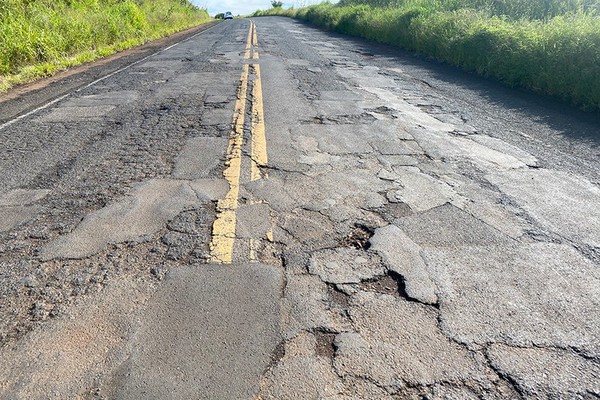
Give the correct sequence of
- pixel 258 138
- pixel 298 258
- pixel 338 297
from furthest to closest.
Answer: pixel 258 138 → pixel 298 258 → pixel 338 297

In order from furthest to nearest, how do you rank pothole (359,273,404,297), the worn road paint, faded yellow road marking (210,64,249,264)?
the worn road paint < faded yellow road marking (210,64,249,264) < pothole (359,273,404,297)

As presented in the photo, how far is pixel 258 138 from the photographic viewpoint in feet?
16.7

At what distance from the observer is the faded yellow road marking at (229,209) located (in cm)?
279

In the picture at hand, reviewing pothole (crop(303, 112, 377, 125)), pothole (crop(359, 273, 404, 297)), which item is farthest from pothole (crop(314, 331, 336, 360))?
pothole (crop(303, 112, 377, 125))

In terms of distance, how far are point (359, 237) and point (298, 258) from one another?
0.50 metres

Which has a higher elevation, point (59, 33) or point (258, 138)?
point (59, 33)

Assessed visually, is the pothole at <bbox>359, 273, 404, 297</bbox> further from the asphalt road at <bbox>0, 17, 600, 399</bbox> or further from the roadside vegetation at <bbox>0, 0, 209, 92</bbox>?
the roadside vegetation at <bbox>0, 0, 209, 92</bbox>

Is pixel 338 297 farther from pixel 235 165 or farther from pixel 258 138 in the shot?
pixel 258 138

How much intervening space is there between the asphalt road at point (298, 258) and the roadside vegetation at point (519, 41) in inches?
68.6

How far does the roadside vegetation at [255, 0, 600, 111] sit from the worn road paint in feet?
15.7

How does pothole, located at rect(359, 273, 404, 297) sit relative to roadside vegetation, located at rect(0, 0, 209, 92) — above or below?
below

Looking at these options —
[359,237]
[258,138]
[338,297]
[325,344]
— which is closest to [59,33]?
[258,138]

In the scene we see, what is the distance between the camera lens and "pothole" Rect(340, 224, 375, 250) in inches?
115

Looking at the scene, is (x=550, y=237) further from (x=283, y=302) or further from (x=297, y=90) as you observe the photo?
(x=297, y=90)
